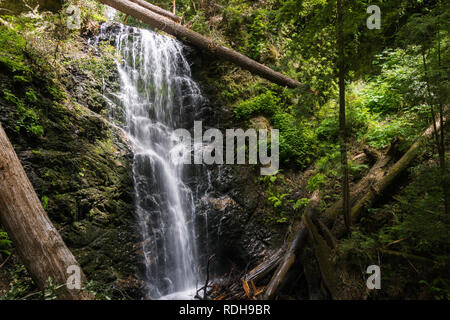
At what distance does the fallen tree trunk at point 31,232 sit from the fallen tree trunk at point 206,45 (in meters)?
7.34

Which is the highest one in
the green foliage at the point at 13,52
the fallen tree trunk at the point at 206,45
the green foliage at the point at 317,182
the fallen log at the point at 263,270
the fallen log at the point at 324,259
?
the fallen tree trunk at the point at 206,45

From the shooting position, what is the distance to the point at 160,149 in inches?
279

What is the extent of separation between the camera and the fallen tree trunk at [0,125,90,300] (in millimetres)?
3194

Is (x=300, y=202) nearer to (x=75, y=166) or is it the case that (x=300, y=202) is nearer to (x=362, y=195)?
(x=362, y=195)

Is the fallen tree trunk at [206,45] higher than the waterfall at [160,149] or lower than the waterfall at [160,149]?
higher

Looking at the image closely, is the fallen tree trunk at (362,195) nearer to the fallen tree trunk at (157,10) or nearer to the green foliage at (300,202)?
the green foliage at (300,202)

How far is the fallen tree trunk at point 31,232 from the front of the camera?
319cm

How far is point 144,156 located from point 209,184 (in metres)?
1.91

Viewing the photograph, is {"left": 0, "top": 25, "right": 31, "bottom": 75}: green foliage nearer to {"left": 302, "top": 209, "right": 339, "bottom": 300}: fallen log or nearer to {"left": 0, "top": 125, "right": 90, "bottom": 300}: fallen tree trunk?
{"left": 0, "top": 125, "right": 90, "bottom": 300}: fallen tree trunk

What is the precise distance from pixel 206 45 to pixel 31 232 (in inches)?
316

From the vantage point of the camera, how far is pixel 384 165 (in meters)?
4.86

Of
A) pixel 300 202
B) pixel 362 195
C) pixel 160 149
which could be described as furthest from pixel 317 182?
pixel 160 149

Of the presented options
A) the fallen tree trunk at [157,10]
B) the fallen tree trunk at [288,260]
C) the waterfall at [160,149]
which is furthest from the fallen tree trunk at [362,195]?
the fallen tree trunk at [157,10]

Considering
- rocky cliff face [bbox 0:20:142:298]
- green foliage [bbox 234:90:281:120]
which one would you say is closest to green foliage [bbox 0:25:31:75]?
rocky cliff face [bbox 0:20:142:298]
